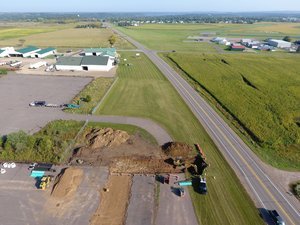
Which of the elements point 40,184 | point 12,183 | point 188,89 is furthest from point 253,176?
point 188,89

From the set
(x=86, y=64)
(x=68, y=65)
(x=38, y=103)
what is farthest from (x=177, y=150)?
(x=68, y=65)

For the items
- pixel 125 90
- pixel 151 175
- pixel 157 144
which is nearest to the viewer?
pixel 151 175

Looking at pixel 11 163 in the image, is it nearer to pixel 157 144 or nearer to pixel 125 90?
pixel 157 144

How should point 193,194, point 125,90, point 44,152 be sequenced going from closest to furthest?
point 193,194 → point 44,152 → point 125,90

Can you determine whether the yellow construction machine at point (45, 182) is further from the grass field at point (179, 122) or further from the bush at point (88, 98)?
the bush at point (88, 98)

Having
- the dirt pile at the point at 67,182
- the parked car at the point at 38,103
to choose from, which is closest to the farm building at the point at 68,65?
the parked car at the point at 38,103

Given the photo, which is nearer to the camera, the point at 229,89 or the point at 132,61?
the point at 229,89

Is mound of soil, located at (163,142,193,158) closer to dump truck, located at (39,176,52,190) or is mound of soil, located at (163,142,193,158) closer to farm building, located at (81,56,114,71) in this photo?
dump truck, located at (39,176,52,190)
